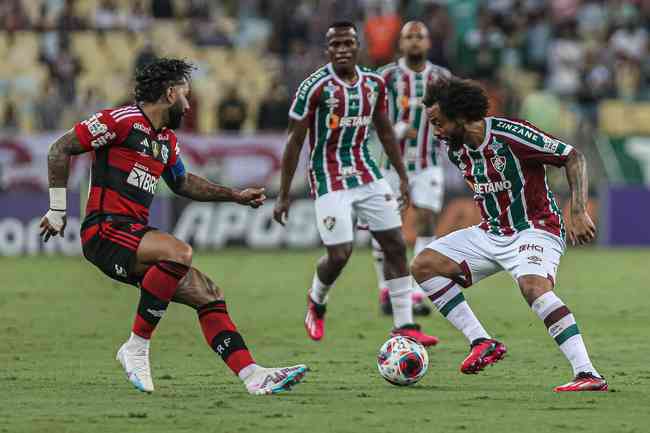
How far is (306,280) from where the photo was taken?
16.0 m

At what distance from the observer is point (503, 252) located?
8.28 meters

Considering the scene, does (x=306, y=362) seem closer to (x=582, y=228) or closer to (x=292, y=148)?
(x=292, y=148)

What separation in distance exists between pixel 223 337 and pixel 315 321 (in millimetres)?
3015

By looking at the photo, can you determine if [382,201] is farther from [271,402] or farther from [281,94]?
[281,94]

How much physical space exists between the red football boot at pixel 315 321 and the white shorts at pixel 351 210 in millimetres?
576

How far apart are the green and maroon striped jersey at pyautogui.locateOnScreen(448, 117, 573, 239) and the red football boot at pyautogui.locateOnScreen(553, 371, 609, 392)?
0.99 m

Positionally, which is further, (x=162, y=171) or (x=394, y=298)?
(x=394, y=298)

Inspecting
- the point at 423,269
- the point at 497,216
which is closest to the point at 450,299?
the point at 423,269

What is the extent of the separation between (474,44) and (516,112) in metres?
3.39

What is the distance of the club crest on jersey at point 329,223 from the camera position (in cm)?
1047

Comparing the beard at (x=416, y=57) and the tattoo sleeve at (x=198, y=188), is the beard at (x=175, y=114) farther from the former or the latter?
the beard at (x=416, y=57)

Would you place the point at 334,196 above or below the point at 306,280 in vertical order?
above

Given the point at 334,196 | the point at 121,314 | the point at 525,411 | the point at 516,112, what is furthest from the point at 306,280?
the point at 525,411

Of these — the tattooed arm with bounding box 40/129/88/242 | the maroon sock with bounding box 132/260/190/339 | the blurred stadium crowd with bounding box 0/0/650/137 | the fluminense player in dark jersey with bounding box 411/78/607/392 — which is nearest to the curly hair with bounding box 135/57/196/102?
the tattooed arm with bounding box 40/129/88/242
